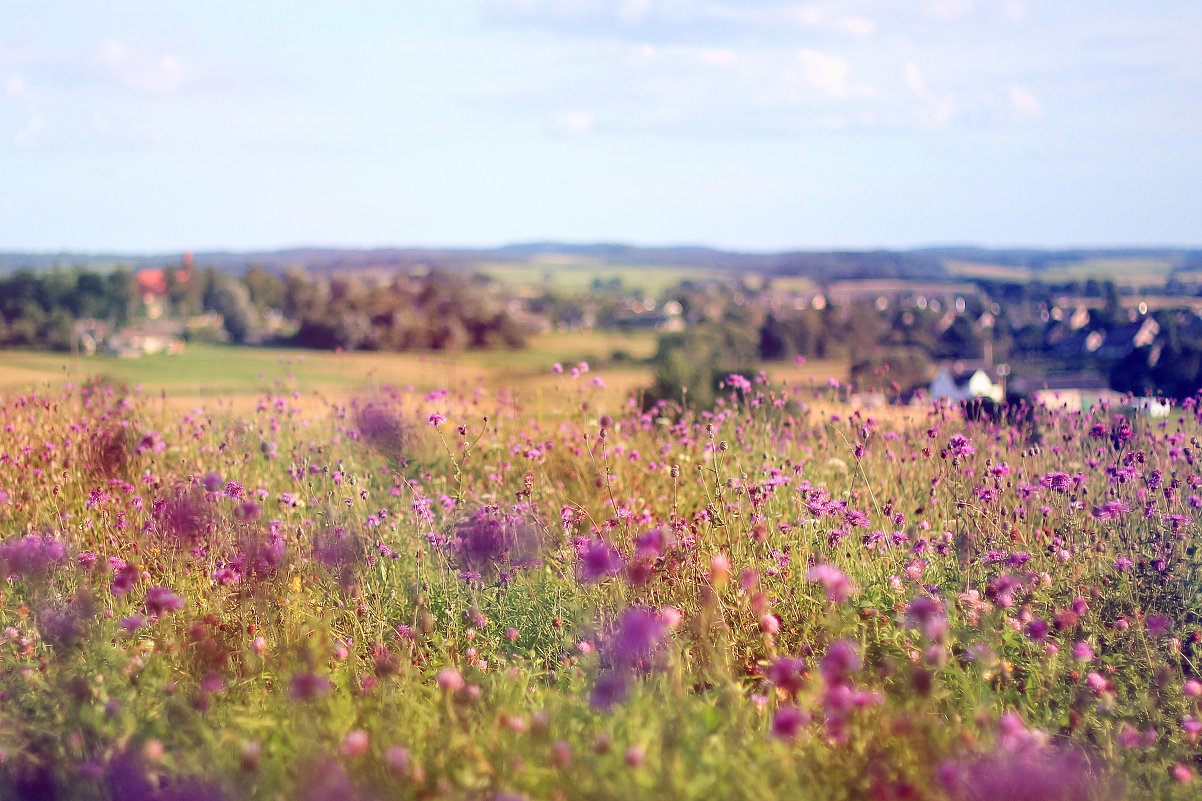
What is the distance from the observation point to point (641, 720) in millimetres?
2119

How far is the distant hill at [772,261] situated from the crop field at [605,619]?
34908 millimetres

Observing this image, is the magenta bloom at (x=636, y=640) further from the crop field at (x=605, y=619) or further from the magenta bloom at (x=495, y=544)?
the magenta bloom at (x=495, y=544)

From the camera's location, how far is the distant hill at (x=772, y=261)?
6041cm

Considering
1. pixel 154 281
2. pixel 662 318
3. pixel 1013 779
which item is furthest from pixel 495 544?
pixel 154 281

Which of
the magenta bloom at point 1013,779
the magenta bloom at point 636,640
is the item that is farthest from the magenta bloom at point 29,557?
the magenta bloom at point 1013,779

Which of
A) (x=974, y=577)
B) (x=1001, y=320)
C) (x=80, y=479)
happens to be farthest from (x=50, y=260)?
(x=974, y=577)

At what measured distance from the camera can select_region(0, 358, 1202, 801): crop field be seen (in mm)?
1985

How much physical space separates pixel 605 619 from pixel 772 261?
103675mm

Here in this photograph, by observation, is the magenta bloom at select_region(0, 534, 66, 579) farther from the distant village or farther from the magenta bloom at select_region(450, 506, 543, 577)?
Result: the distant village

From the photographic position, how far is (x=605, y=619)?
3135 millimetres

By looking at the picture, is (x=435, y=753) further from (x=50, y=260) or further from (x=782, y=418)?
(x=50, y=260)

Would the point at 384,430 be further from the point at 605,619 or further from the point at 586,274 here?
the point at 586,274

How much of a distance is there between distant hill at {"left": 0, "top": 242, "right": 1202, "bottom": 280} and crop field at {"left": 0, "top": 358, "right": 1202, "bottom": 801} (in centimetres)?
3491

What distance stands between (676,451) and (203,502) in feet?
9.20
